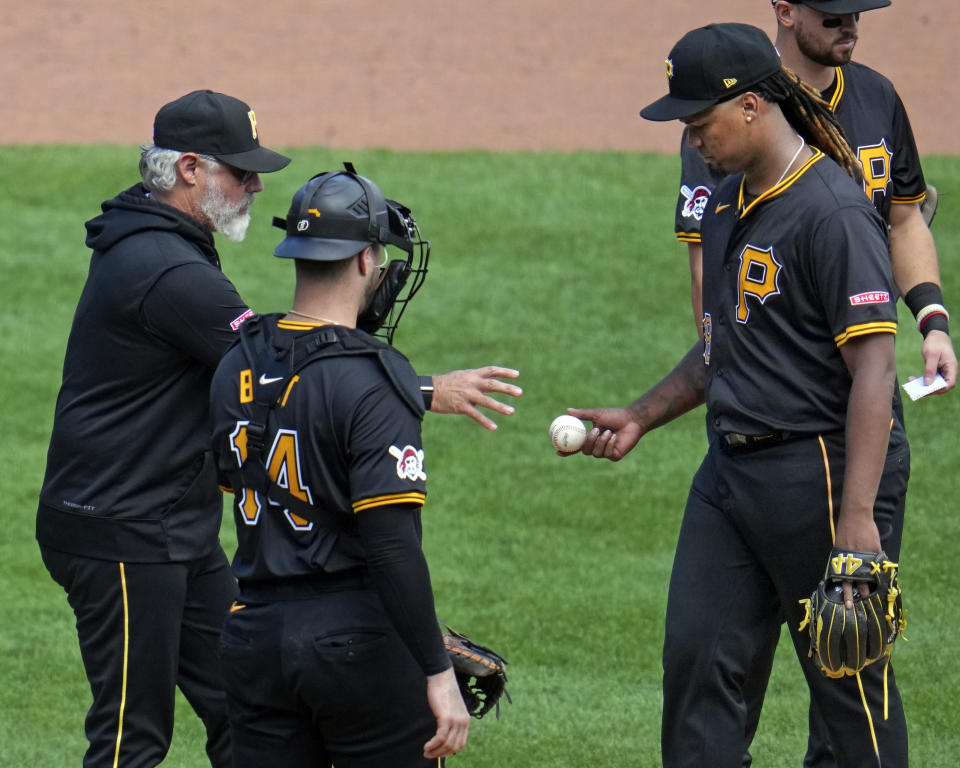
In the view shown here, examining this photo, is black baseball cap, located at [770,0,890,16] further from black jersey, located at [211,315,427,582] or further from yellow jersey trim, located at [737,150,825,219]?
black jersey, located at [211,315,427,582]

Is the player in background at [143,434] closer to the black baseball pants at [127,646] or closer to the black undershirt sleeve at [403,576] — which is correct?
the black baseball pants at [127,646]

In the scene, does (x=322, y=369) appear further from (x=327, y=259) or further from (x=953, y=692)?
(x=953, y=692)

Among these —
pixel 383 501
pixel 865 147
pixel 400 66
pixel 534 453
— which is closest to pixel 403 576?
pixel 383 501

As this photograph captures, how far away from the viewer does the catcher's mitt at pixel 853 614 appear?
392 cm

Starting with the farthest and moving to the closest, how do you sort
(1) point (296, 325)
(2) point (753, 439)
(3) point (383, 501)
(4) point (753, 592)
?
1. (4) point (753, 592)
2. (2) point (753, 439)
3. (1) point (296, 325)
4. (3) point (383, 501)

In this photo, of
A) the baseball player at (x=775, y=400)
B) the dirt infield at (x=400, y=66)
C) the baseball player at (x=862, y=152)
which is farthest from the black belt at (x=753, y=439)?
the dirt infield at (x=400, y=66)

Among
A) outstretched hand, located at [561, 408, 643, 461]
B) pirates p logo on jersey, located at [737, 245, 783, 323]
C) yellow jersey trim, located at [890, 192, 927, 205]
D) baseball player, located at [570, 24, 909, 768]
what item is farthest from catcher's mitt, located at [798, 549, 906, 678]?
yellow jersey trim, located at [890, 192, 927, 205]

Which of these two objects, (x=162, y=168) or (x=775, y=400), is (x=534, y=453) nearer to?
(x=162, y=168)

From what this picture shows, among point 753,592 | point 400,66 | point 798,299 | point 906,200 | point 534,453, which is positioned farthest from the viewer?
point 400,66

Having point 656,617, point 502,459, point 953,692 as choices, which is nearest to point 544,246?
point 502,459

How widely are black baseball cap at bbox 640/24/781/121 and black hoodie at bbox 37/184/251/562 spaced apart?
1400mm

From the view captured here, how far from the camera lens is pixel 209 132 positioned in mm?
4668

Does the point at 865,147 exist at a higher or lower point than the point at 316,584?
higher

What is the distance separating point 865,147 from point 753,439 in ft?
3.93
